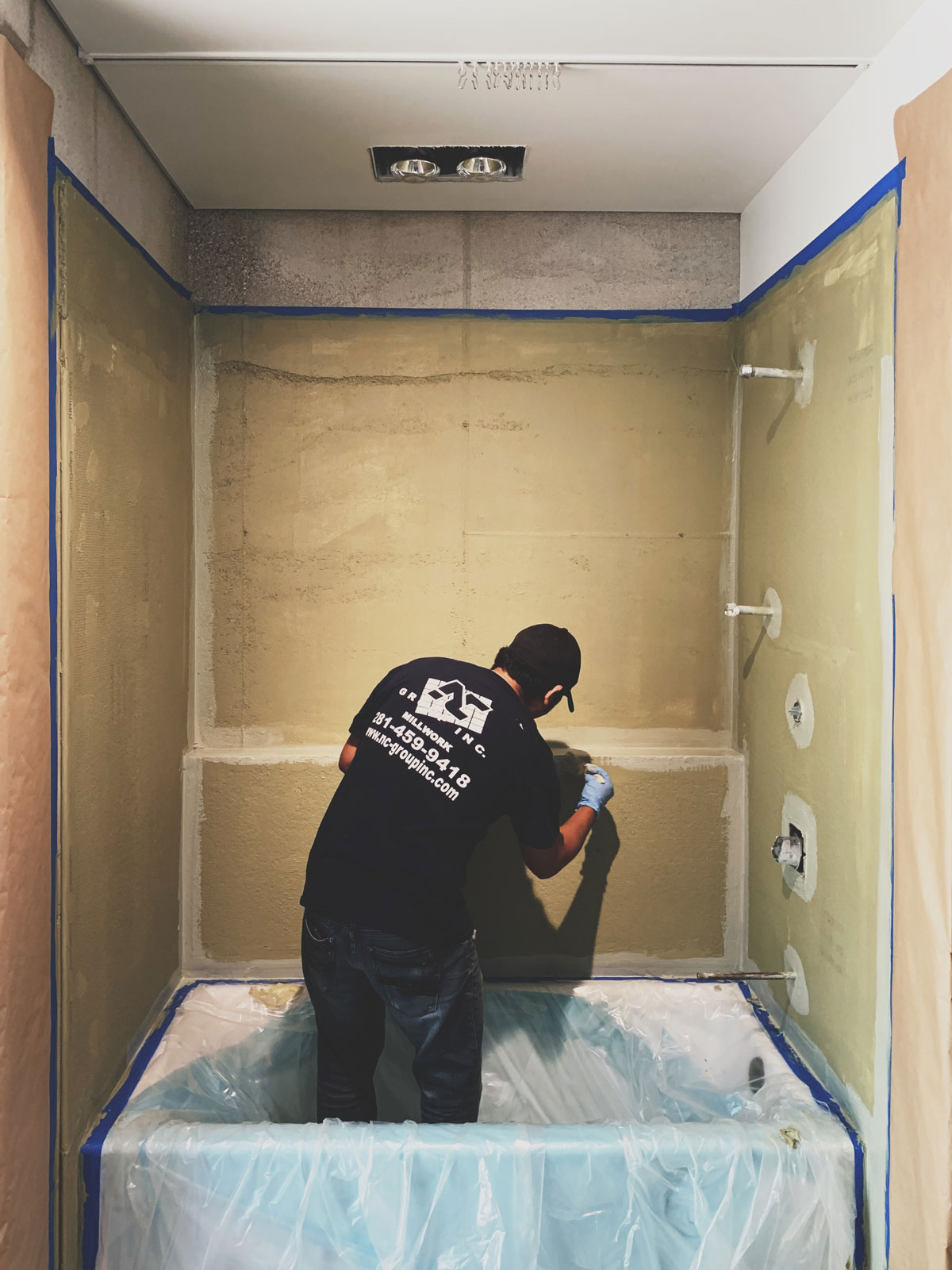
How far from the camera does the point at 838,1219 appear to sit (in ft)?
5.23

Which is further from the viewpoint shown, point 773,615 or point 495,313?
point 495,313

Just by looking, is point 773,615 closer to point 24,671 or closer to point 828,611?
point 828,611

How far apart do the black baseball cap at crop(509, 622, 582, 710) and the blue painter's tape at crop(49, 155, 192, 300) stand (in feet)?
3.91

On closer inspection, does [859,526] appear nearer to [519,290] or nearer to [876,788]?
[876,788]

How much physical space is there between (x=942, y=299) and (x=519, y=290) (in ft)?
4.03

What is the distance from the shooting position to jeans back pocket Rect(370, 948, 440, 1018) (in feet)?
5.66

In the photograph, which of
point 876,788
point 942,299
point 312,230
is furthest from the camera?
point 312,230

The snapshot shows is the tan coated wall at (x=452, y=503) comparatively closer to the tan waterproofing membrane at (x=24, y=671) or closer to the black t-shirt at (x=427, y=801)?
the black t-shirt at (x=427, y=801)

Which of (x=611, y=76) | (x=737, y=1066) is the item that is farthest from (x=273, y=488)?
(x=737, y=1066)

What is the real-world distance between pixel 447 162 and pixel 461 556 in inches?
37.4

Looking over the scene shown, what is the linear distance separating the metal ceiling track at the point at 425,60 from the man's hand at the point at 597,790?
150cm

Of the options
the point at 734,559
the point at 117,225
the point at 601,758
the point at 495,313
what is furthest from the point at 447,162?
the point at 601,758

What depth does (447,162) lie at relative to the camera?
201 centimetres

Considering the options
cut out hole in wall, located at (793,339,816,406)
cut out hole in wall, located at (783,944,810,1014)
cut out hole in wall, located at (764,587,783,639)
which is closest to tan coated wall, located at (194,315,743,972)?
cut out hole in wall, located at (764,587,783,639)
